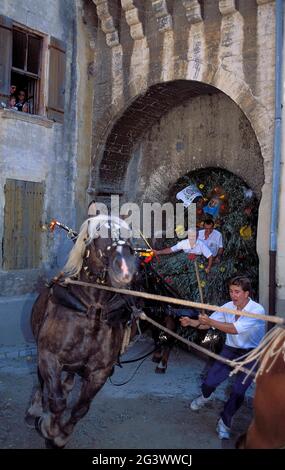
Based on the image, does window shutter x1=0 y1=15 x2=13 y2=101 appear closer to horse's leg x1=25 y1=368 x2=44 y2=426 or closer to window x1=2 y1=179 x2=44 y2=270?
window x1=2 y1=179 x2=44 y2=270

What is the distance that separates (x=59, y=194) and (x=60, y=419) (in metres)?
5.60

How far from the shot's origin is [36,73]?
8.71 m

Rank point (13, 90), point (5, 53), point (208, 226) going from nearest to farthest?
1. point (208, 226)
2. point (5, 53)
3. point (13, 90)

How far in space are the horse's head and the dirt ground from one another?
1.74m

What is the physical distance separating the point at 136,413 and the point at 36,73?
247 inches

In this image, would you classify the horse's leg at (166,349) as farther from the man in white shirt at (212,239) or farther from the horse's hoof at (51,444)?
the horse's hoof at (51,444)

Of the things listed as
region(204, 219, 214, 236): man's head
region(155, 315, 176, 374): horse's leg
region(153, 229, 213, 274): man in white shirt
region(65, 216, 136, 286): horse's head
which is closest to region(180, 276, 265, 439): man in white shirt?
region(65, 216, 136, 286): horse's head

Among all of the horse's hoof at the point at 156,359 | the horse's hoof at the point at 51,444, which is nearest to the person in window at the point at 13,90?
the horse's hoof at the point at 156,359

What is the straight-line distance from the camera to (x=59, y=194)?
9000 millimetres

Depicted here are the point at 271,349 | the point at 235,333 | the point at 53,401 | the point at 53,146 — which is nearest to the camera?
the point at 271,349

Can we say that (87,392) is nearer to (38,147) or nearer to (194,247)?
(194,247)

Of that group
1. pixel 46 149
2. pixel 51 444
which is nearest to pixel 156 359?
pixel 51 444
